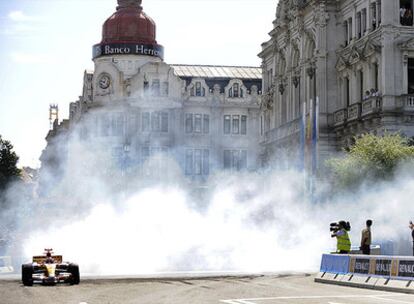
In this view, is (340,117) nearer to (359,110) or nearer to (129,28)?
(359,110)

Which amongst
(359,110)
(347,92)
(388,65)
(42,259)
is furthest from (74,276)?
(347,92)

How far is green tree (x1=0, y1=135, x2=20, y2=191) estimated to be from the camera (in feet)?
268

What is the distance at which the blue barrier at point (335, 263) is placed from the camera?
29953 millimetres

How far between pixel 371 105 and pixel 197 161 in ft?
138

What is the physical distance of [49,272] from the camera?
95.5ft

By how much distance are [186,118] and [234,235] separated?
167ft

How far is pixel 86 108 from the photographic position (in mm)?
100125

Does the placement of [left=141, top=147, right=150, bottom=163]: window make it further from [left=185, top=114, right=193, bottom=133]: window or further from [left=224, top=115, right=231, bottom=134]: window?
[left=224, top=115, right=231, bottom=134]: window

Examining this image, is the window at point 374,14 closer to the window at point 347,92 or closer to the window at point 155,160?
the window at point 347,92

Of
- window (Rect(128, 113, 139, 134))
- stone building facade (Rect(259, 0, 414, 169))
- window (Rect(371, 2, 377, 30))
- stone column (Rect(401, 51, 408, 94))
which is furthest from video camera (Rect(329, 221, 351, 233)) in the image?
window (Rect(128, 113, 139, 134))

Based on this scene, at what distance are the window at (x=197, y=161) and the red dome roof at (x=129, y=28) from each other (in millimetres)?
13593

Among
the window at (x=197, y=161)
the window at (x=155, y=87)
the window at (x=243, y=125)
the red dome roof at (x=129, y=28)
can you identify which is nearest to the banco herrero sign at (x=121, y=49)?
the red dome roof at (x=129, y=28)

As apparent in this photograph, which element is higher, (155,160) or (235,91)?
(235,91)

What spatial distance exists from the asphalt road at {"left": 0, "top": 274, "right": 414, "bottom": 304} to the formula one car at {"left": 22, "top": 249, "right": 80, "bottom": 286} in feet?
1.07
